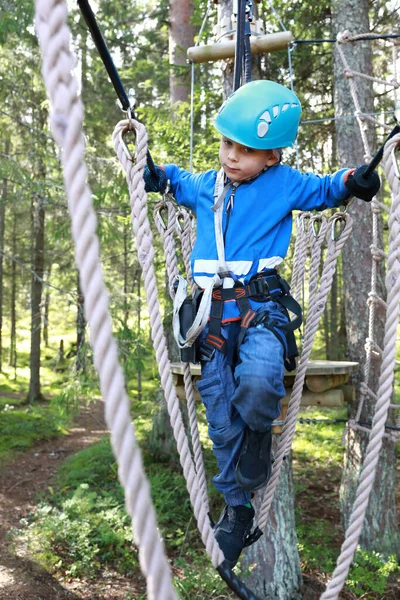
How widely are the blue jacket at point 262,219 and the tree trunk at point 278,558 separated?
2.73 meters

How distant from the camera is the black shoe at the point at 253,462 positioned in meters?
1.68

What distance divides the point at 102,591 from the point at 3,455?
3.53 m

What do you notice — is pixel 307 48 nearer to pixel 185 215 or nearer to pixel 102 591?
pixel 185 215

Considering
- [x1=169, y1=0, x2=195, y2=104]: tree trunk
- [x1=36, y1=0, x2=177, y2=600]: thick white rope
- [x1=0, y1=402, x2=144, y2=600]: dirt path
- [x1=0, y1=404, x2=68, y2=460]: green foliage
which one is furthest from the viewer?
[x1=0, y1=404, x2=68, y2=460]: green foliage

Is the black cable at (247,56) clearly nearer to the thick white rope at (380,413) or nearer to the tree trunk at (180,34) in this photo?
the thick white rope at (380,413)

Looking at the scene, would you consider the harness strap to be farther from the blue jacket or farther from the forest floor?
the forest floor

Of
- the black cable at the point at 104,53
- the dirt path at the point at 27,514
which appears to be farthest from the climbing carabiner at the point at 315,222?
the dirt path at the point at 27,514

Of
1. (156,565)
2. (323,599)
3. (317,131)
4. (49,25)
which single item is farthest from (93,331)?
(317,131)

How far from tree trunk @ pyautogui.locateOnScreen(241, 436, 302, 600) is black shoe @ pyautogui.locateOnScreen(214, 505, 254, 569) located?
2.38 meters

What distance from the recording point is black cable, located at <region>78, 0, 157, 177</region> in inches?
51.6

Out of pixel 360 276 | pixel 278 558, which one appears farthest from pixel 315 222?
pixel 278 558

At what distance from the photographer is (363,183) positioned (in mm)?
1741

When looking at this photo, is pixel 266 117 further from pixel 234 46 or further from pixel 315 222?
pixel 234 46

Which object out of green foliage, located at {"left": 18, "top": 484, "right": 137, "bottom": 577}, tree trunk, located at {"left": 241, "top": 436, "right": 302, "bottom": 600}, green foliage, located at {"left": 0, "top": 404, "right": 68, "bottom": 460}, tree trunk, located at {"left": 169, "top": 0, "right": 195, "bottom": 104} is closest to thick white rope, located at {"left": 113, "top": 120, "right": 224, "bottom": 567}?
tree trunk, located at {"left": 241, "top": 436, "right": 302, "bottom": 600}
